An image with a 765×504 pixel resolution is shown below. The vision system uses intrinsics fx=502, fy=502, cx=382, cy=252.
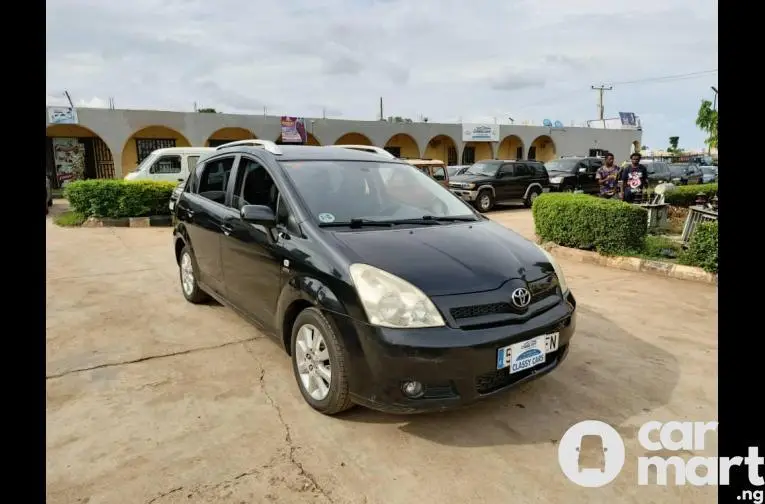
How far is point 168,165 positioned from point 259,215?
11.4 metres

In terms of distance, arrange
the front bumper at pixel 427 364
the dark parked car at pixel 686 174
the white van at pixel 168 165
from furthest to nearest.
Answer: the dark parked car at pixel 686 174
the white van at pixel 168 165
the front bumper at pixel 427 364

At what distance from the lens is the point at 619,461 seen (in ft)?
8.84

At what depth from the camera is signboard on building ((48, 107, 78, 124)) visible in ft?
63.6

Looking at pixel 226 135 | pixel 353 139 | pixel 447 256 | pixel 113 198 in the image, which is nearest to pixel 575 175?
pixel 353 139

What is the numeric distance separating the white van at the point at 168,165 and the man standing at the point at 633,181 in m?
10.2

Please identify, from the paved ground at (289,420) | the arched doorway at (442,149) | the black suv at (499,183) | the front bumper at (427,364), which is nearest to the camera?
the paved ground at (289,420)

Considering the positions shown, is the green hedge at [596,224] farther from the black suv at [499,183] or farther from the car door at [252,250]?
the black suv at [499,183]

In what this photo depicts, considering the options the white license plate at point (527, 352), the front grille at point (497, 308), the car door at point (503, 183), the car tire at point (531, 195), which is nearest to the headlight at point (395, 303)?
the front grille at point (497, 308)

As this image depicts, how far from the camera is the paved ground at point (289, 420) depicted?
2.46 m

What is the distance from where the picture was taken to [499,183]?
15727mm

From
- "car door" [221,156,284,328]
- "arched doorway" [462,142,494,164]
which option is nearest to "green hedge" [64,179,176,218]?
"car door" [221,156,284,328]

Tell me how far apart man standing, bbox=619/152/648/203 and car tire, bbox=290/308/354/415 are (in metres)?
10.3
